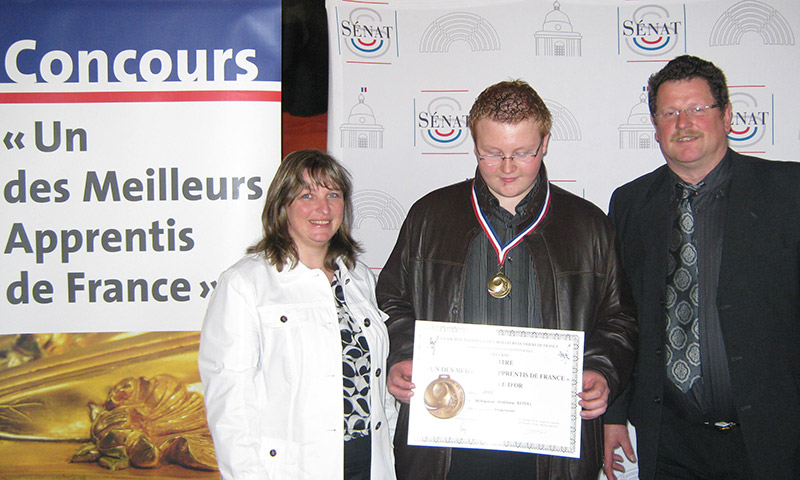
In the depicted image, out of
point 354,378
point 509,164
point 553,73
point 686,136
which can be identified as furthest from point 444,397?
point 553,73

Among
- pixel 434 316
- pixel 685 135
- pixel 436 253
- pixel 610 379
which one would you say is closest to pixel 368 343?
pixel 434 316

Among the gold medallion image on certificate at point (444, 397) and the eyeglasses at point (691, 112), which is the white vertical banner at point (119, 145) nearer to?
the gold medallion image on certificate at point (444, 397)

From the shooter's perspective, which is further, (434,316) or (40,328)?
(40,328)

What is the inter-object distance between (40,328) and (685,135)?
3.36 m

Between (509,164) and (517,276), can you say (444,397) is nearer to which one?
(517,276)

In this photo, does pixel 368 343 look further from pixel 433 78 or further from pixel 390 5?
pixel 390 5

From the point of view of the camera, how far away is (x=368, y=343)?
2.41m

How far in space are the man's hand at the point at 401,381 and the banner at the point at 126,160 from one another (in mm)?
1348

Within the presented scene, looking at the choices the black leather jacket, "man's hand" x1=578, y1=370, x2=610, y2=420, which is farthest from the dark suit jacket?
"man's hand" x1=578, y1=370, x2=610, y2=420

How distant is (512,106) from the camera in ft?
7.14

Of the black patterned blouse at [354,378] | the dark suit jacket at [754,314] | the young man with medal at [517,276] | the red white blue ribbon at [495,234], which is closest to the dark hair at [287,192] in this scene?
the black patterned blouse at [354,378]

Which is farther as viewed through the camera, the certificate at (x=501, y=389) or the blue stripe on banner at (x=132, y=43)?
the blue stripe on banner at (x=132, y=43)

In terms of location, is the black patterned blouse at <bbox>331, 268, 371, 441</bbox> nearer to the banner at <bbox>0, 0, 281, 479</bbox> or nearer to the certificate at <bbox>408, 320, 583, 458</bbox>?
the certificate at <bbox>408, 320, 583, 458</bbox>

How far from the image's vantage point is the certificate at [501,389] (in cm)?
214
